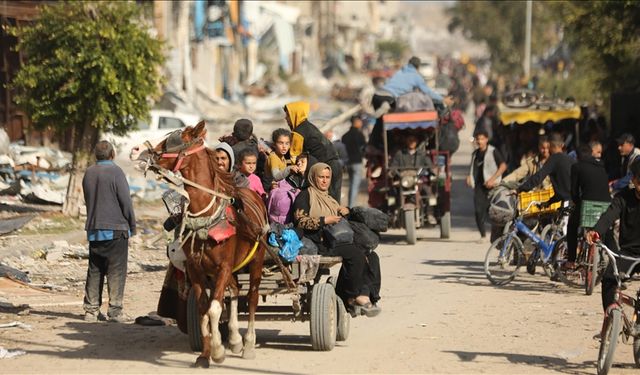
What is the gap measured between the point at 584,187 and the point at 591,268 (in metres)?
0.97

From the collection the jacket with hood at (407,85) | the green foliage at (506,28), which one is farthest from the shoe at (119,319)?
the green foliage at (506,28)

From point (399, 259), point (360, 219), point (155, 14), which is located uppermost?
point (155, 14)

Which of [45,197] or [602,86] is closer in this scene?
[45,197]

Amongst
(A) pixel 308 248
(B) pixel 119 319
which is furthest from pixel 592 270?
(B) pixel 119 319

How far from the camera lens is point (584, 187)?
1435 cm

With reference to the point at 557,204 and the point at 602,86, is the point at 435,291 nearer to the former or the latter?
the point at 557,204


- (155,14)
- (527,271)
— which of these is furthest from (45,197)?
(155,14)

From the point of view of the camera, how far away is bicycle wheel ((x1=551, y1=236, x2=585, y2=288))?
599 inches

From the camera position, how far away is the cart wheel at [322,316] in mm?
10758

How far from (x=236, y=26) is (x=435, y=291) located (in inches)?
1849

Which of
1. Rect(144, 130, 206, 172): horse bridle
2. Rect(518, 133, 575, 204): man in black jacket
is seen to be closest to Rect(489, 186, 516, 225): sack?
Rect(518, 133, 575, 204): man in black jacket

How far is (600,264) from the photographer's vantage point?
14.5 metres

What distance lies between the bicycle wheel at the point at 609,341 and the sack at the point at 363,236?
2.25 meters

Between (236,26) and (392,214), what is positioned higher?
(236,26)
